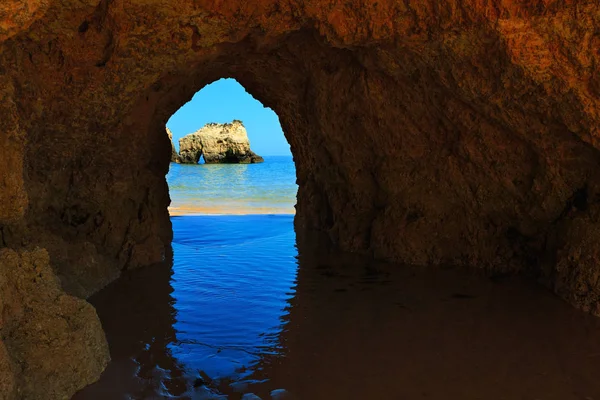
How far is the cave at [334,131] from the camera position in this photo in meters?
3.85

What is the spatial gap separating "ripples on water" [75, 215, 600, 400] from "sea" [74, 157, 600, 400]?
0.05 ft

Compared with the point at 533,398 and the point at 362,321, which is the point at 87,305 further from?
the point at 533,398

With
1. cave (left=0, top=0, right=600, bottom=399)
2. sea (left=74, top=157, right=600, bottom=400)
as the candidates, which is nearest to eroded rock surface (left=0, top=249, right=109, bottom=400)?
cave (left=0, top=0, right=600, bottom=399)

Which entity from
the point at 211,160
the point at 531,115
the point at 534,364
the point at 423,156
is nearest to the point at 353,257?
the point at 423,156

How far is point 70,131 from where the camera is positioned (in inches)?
222

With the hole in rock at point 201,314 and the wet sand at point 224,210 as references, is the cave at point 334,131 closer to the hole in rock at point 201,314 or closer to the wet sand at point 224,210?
the hole in rock at point 201,314

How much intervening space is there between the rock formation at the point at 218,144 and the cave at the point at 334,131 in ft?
155

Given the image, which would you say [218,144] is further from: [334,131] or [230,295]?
[230,295]

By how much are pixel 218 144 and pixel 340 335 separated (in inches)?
2039

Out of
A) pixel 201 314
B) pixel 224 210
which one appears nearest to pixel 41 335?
pixel 201 314

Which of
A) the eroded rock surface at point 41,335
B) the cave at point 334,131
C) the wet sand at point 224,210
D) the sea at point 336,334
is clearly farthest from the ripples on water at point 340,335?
the wet sand at point 224,210

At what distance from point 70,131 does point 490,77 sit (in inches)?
178

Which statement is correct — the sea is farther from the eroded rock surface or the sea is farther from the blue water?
the eroded rock surface

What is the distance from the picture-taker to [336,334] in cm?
463
